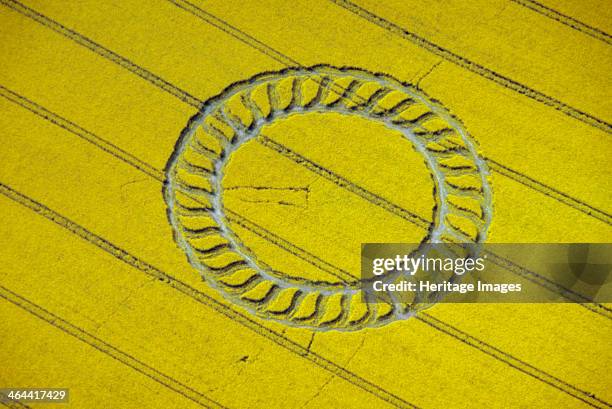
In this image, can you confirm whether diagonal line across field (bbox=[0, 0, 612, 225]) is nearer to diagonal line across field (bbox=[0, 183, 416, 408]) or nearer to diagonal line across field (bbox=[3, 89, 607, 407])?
diagonal line across field (bbox=[3, 89, 607, 407])

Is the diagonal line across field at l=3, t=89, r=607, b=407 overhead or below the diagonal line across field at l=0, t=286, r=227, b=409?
overhead

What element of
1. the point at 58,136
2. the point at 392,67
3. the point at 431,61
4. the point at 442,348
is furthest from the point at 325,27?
the point at 442,348

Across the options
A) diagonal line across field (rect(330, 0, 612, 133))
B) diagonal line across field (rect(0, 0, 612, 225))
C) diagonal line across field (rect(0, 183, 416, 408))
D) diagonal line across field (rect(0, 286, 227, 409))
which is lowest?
diagonal line across field (rect(0, 286, 227, 409))

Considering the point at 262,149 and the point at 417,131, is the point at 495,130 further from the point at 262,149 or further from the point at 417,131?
the point at 262,149

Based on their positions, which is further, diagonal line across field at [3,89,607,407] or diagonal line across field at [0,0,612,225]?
diagonal line across field at [0,0,612,225]

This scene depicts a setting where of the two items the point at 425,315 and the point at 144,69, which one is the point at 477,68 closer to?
the point at 425,315

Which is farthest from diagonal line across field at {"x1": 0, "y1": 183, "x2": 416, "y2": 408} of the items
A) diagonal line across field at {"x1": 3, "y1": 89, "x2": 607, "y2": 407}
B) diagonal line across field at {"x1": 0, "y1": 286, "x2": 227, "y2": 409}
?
diagonal line across field at {"x1": 0, "y1": 286, "x2": 227, "y2": 409}

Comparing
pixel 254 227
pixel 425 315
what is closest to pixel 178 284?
pixel 254 227
